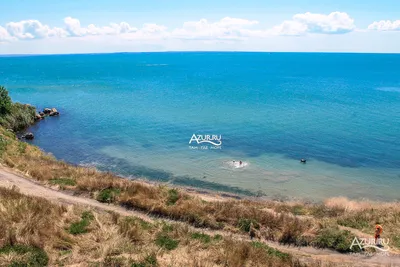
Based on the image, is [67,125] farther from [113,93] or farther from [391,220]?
[391,220]

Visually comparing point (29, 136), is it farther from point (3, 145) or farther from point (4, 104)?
point (3, 145)

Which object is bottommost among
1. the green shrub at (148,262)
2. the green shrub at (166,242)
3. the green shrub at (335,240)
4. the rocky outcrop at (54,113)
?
the rocky outcrop at (54,113)

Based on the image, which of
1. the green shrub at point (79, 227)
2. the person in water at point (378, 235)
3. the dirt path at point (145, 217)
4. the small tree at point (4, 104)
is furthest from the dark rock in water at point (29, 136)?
the person in water at point (378, 235)

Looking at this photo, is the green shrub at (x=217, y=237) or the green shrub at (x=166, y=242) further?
the green shrub at (x=217, y=237)

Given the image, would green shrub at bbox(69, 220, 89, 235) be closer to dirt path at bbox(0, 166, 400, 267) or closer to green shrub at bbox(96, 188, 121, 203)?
dirt path at bbox(0, 166, 400, 267)

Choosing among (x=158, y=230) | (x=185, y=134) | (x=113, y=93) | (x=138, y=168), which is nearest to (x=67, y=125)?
(x=185, y=134)

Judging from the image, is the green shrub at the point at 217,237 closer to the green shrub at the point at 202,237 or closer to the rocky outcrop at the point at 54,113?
the green shrub at the point at 202,237

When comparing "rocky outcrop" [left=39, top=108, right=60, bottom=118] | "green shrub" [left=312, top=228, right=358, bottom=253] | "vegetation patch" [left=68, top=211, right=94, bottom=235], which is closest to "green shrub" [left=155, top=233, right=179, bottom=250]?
"vegetation patch" [left=68, top=211, right=94, bottom=235]

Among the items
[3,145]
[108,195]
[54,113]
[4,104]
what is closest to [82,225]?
[108,195]
